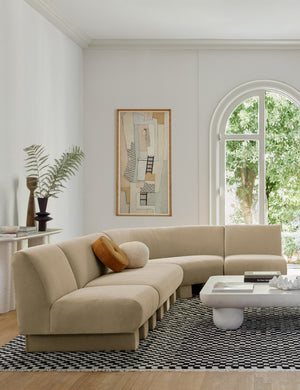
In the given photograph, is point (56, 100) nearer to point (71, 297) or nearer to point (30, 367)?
point (71, 297)

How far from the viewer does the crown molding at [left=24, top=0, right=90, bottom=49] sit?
661cm

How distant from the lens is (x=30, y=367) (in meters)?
3.68

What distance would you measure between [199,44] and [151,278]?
4515 millimetres

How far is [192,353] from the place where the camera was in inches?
157

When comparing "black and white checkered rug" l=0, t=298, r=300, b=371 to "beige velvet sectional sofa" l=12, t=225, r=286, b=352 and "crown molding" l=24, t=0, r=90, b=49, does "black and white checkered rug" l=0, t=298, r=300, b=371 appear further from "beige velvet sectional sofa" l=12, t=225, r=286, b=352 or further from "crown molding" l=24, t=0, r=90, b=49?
"crown molding" l=24, t=0, r=90, b=49

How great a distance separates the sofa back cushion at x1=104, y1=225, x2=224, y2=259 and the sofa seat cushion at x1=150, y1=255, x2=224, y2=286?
1.30 feet

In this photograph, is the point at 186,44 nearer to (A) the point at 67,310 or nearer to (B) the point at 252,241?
(B) the point at 252,241

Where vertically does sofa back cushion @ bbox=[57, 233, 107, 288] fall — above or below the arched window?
below

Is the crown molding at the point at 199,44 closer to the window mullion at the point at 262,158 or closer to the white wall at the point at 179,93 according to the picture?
the white wall at the point at 179,93

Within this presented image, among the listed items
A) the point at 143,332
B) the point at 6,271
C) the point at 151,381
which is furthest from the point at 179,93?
the point at 151,381

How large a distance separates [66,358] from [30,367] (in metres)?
0.27

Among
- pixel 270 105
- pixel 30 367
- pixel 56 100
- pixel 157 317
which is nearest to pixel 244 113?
pixel 270 105

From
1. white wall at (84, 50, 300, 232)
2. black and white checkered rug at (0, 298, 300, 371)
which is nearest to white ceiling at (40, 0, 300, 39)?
white wall at (84, 50, 300, 232)

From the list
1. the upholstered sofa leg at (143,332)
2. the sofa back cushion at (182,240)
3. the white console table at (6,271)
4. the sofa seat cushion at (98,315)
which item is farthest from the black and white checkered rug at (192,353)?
the sofa back cushion at (182,240)
